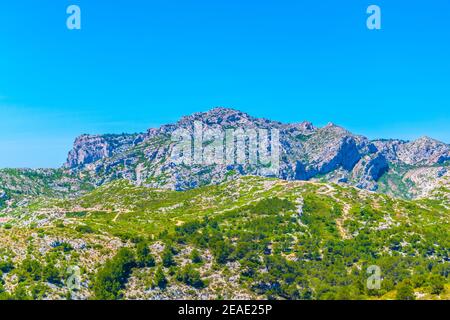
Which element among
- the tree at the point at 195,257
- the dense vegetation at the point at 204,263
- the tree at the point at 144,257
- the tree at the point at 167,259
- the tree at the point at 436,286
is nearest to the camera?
the tree at the point at 436,286

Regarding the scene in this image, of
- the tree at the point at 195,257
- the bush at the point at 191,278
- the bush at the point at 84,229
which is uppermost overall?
the bush at the point at 84,229

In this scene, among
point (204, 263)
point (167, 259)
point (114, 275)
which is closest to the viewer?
point (114, 275)

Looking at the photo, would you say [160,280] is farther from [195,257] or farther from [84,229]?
[84,229]

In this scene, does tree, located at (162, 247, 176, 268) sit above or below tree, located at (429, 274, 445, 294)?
below

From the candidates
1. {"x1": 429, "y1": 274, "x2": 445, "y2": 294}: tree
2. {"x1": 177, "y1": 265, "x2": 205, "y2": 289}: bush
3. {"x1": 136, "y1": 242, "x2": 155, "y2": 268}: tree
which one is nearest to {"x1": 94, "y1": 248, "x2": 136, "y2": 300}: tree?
{"x1": 136, "y1": 242, "x2": 155, "y2": 268}: tree

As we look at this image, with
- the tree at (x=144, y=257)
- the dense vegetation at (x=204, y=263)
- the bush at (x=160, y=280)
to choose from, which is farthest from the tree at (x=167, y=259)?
the bush at (x=160, y=280)

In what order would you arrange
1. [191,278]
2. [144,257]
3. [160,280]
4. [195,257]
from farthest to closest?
1. [195,257]
2. [144,257]
3. [191,278]
4. [160,280]

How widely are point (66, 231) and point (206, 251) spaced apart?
2230 inches

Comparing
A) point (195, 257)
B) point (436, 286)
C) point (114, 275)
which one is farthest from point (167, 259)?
point (436, 286)

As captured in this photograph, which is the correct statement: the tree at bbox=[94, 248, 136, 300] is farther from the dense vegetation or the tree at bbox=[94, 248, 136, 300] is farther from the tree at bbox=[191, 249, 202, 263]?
the tree at bbox=[191, 249, 202, 263]

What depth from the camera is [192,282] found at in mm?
147125

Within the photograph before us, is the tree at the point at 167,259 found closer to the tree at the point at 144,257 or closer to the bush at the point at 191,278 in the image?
the tree at the point at 144,257

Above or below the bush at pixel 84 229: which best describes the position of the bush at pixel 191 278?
below
